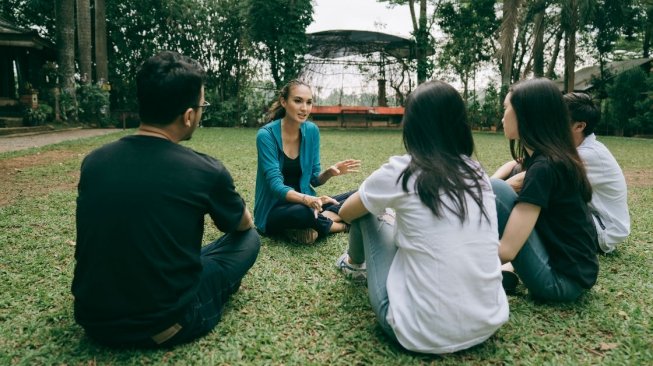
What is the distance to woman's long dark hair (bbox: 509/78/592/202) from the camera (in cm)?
210

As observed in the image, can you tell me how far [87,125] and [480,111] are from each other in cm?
1553

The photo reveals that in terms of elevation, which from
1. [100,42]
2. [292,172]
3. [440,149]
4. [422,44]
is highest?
[422,44]

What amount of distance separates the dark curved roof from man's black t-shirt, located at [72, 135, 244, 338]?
19.5 metres

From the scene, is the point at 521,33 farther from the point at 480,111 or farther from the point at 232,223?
the point at 232,223

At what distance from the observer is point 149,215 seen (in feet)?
5.39

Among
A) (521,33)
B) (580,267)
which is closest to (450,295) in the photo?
(580,267)

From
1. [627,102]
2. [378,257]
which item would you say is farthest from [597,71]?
[378,257]

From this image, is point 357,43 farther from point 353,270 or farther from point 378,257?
point 378,257

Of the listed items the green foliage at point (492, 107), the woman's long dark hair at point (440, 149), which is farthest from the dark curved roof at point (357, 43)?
the woman's long dark hair at point (440, 149)

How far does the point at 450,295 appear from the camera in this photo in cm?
172

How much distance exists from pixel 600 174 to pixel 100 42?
18335mm

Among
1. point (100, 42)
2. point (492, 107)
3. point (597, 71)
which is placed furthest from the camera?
point (597, 71)

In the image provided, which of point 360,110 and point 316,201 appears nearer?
point 316,201

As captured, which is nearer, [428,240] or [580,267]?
[428,240]
